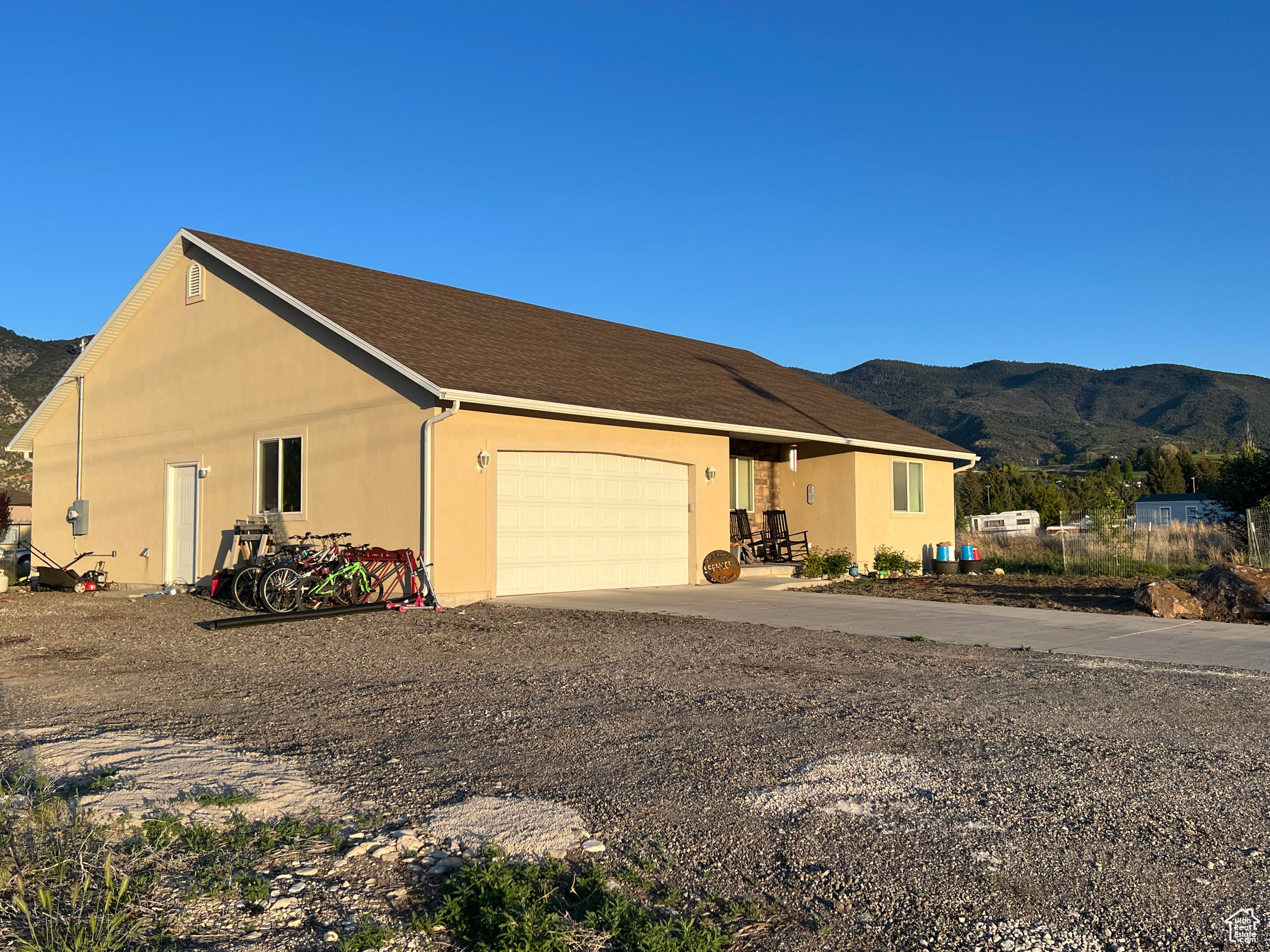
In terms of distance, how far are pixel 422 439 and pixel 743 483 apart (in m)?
8.51

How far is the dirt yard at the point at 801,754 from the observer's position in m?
3.58

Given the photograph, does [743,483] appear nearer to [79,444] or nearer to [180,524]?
[180,524]

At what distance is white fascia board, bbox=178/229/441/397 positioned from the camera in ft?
43.0

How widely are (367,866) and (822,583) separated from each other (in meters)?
14.4

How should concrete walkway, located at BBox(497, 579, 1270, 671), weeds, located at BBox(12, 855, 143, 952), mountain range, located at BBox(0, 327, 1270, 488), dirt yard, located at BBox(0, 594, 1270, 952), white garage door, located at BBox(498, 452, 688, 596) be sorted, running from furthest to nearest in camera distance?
1. mountain range, located at BBox(0, 327, 1270, 488)
2. white garage door, located at BBox(498, 452, 688, 596)
3. concrete walkway, located at BBox(497, 579, 1270, 671)
4. dirt yard, located at BBox(0, 594, 1270, 952)
5. weeds, located at BBox(12, 855, 143, 952)

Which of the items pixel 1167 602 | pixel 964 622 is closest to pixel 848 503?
pixel 1167 602

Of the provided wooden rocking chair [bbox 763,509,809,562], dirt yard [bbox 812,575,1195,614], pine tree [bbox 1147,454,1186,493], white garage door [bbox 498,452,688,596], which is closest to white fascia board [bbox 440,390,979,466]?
white garage door [bbox 498,452,688,596]

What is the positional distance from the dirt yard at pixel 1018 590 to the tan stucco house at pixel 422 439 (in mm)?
2270

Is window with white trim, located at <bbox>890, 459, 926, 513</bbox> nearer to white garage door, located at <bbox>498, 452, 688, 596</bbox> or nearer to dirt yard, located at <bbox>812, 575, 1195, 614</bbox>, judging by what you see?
dirt yard, located at <bbox>812, 575, 1195, 614</bbox>

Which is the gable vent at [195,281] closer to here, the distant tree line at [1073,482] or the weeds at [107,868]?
the weeds at [107,868]

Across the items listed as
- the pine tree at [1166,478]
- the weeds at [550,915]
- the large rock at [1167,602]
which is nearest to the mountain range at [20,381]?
the large rock at [1167,602]

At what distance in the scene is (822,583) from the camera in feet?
57.7

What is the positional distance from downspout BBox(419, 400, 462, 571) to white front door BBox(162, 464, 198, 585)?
19.6 feet

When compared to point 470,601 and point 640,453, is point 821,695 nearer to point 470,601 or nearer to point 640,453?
point 470,601
